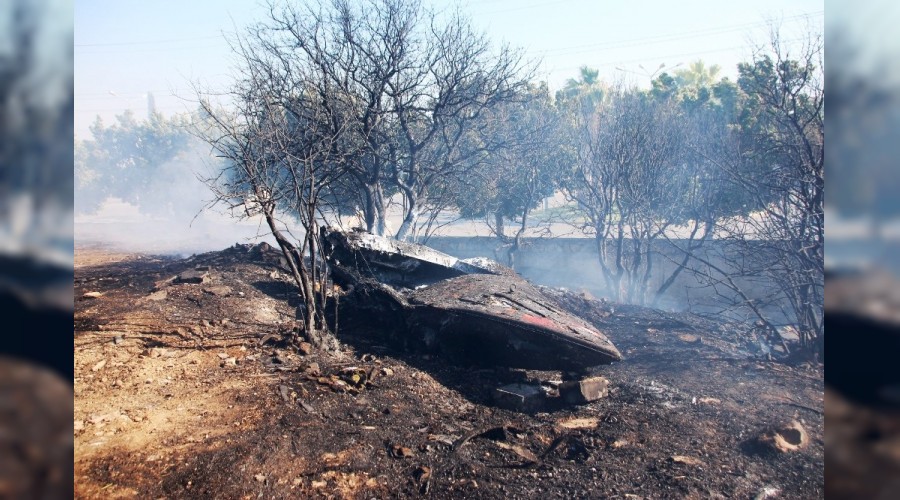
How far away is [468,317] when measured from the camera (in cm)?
715

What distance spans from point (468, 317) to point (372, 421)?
221cm

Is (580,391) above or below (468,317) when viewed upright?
below

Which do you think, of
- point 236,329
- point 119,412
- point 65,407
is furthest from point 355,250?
point 65,407

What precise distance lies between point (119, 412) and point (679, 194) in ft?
56.8

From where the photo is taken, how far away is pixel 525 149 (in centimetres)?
1958

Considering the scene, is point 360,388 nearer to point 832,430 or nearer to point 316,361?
point 316,361

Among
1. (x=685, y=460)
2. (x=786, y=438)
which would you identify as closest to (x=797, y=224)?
(x=786, y=438)

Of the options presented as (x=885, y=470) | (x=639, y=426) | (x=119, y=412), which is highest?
(x=885, y=470)

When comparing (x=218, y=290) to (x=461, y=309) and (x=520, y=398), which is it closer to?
(x=461, y=309)

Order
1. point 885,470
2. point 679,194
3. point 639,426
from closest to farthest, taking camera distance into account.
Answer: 1. point 885,470
2. point 639,426
3. point 679,194

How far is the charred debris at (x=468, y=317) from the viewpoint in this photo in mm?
6805

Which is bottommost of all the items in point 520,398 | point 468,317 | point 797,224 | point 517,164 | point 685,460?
point 685,460

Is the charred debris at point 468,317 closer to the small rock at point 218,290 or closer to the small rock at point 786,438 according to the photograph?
the small rock at point 786,438

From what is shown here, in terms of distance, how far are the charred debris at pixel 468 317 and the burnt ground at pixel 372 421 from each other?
26cm
